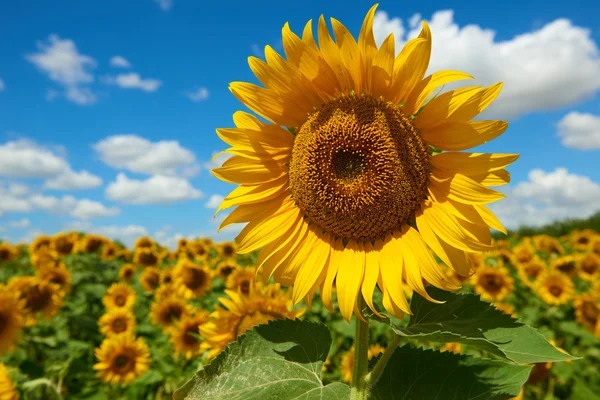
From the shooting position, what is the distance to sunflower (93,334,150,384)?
571 cm

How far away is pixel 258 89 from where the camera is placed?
2.15 meters

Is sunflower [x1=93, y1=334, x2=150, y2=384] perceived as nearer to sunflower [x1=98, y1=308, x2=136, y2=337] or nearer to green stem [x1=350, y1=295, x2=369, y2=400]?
sunflower [x1=98, y1=308, x2=136, y2=337]

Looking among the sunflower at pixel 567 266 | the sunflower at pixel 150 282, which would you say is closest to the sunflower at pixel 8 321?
the sunflower at pixel 150 282

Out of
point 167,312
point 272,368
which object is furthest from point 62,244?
point 272,368

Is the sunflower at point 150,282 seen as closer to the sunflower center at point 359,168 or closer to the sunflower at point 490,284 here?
the sunflower at point 490,284

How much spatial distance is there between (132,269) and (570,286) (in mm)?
8386

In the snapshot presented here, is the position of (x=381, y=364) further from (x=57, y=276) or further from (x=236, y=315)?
(x=57, y=276)

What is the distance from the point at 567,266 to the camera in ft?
30.7

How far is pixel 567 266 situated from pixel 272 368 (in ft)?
30.3

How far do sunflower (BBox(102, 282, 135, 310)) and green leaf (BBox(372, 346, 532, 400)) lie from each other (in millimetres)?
6330

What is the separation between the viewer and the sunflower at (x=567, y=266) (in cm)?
930

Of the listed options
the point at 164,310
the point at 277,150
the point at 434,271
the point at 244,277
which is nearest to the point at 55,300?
the point at 164,310

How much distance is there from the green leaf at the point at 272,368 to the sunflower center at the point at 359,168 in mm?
490

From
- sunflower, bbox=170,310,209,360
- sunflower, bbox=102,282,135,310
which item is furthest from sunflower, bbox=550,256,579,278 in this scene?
sunflower, bbox=102,282,135,310
